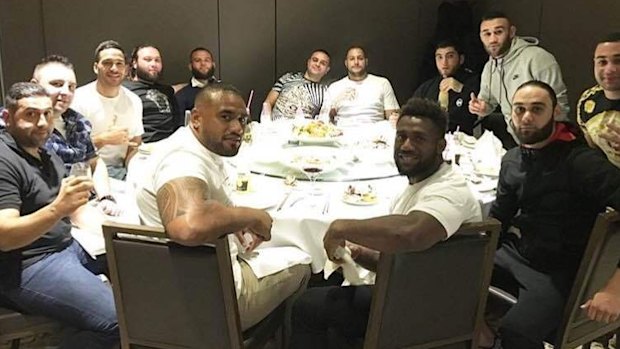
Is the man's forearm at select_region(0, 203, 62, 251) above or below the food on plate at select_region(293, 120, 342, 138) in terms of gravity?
below

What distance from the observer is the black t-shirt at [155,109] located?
4320mm

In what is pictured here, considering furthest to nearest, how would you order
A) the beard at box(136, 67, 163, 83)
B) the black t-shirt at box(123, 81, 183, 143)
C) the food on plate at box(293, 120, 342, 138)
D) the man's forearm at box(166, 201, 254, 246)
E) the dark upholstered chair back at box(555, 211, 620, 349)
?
the beard at box(136, 67, 163, 83), the black t-shirt at box(123, 81, 183, 143), the food on plate at box(293, 120, 342, 138), the dark upholstered chair back at box(555, 211, 620, 349), the man's forearm at box(166, 201, 254, 246)

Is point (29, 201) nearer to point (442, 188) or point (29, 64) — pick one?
point (442, 188)

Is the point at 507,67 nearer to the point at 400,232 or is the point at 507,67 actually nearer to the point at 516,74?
the point at 516,74

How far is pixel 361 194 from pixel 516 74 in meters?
2.24

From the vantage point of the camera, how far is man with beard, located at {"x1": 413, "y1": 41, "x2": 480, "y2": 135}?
15.0 ft

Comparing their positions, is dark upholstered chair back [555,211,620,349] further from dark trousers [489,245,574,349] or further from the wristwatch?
the wristwatch

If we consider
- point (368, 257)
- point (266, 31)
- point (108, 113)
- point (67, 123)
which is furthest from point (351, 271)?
point (266, 31)

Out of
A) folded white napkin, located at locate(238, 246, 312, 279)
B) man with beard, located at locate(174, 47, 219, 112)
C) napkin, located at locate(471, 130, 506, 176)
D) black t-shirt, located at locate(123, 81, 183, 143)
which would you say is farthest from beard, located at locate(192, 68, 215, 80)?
folded white napkin, located at locate(238, 246, 312, 279)

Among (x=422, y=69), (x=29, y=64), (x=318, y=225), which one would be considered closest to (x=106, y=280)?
→ (x=318, y=225)

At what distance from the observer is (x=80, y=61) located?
530cm

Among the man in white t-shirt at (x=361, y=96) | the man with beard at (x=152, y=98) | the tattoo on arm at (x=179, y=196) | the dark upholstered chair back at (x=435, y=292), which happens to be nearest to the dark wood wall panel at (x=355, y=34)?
the man in white t-shirt at (x=361, y=96)

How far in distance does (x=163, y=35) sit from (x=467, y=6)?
120 inches

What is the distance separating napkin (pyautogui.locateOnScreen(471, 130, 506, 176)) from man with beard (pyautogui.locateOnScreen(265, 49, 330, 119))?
6.80ft
